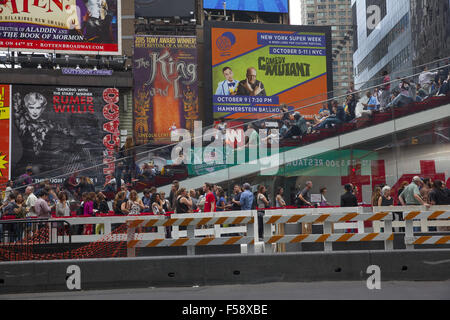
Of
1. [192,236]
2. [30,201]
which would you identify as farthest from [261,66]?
[192,236]

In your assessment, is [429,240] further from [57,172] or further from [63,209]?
[57,172]

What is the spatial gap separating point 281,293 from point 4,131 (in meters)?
34.8

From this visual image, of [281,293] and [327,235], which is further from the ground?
[327,235]

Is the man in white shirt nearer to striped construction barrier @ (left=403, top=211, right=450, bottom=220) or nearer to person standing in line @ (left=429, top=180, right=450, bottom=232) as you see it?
person standing in line @ (left=429, top=180, right=450, bottom=232)

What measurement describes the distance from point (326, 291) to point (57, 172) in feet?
54.4

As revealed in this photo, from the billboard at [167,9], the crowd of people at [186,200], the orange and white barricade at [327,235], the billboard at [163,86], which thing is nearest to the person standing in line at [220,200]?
the crowd of people at [186,200]

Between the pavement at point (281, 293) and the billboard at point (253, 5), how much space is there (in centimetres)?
5092

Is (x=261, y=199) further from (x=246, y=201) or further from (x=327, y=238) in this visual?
(x=327, y=238)

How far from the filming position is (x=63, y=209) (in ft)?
59.7

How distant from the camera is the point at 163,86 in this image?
47406 mm

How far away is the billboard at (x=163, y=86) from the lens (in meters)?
46.9

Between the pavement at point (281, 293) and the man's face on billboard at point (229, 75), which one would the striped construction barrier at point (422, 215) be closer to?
the pavement at point (281, 293)
